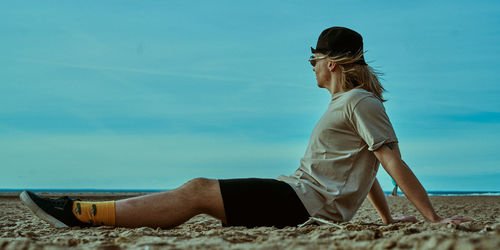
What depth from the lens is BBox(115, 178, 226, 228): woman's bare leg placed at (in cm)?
294

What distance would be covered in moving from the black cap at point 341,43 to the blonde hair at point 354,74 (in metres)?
0.03

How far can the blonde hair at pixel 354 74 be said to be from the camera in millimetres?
3223

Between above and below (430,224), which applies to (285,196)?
above

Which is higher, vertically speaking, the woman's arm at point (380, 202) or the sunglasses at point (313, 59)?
the sunglasses at point (313, 59)

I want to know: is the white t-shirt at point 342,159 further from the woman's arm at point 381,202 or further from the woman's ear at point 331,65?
the woman's arm at point 381,202

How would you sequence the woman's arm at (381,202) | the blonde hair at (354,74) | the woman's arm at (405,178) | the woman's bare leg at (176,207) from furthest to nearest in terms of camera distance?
the woman's arm at (381,202)
the blonde hair at (354,74)
the woman's bare leg at (176,207)
the woman's arm at (405,178)

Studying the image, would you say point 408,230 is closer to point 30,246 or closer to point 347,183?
point 347,183

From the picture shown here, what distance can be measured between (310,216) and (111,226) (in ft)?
4.32

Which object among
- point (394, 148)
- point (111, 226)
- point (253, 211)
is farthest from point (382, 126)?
point (111, 226)

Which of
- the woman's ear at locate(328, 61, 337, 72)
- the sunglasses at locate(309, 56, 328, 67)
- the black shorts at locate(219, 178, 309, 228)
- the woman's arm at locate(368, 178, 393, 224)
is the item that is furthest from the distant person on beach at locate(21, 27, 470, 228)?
the woman's arm at locate(368, 178, 393, 224)

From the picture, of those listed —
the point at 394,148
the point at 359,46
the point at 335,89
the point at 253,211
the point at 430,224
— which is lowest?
the point at 430,224

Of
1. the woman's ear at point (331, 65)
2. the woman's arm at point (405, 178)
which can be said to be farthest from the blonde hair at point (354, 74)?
the woman's arm at point (405, 178)

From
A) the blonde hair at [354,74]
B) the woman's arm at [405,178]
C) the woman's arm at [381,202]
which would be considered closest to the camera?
the woman's arm at [405,178]

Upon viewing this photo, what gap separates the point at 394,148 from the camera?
9.78 ft
